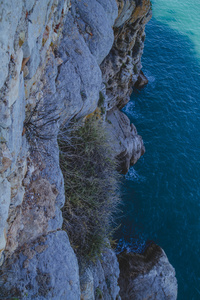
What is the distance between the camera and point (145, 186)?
15.0m

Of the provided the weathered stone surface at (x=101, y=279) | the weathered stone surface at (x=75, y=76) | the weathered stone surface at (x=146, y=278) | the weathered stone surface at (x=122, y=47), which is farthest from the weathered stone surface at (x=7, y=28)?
the weathered stone surface at (x=146, y=278)

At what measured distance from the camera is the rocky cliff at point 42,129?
3064 millimetres

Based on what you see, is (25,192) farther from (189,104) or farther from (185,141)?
(189,104)

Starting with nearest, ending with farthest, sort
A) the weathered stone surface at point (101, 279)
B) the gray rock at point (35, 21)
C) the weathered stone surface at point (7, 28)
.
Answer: the weathered stone surface at point (7, 28), the gray rock at point (35, 21), the weathered stone surface at point (101, 279)

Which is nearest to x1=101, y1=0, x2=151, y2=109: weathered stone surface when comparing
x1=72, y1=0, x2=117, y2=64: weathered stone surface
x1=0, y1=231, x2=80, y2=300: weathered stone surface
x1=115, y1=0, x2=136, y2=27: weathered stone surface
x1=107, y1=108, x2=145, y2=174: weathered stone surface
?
x1=115, y1=0, x2=136, y2=27: weathered stone surface

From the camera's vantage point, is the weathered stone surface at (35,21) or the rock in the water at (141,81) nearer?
the weathered stone surface at (35,21)

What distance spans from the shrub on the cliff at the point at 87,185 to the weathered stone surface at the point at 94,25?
7.95 feet

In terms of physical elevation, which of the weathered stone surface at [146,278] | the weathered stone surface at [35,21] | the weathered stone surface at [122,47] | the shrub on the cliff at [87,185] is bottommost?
the weathered stone surface at [146,278]

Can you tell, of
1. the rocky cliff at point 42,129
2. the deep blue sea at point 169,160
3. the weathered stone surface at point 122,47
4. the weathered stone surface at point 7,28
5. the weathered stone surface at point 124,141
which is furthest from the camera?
the weathered stone surface at point 124,141

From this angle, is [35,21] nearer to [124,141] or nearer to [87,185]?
[87,185]

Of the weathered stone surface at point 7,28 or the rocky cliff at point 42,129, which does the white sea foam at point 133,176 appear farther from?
the weathered stone surface at point 7,28

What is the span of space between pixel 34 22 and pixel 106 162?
5518 millimetres

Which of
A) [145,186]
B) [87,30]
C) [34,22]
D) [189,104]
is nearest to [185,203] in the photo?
[145,186]

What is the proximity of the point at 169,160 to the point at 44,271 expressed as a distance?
13.4m
